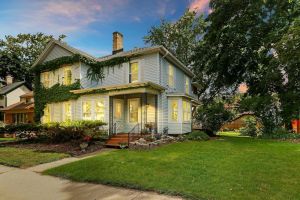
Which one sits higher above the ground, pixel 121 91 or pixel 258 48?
pixel 258 48

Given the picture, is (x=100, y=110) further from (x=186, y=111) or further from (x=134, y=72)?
(x=186, y=111)

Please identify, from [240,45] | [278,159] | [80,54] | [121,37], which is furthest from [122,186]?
[240,45]

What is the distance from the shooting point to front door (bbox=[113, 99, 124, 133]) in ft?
58.7

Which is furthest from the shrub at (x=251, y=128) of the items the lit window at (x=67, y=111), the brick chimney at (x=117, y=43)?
the lit window at (x=67, y=111)

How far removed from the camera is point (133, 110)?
59.7 feet

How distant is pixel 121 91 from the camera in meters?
16.5

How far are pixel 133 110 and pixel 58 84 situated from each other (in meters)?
7.45

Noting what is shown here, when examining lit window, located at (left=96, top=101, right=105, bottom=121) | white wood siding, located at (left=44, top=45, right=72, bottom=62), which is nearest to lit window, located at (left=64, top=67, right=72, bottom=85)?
white wood siding, located at (left=44, top=45, right=72, bottom=62)

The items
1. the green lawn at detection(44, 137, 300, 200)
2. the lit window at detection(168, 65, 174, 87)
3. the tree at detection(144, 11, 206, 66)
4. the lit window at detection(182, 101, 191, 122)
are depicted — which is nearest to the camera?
the green lawn at detection(44, 137, 300, 200)

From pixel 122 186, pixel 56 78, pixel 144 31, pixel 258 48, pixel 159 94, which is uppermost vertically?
pixel 144 31

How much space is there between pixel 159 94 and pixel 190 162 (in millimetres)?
8949

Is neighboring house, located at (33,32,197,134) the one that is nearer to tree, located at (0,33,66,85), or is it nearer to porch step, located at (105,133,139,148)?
porch step, located at (105,133,139,148)

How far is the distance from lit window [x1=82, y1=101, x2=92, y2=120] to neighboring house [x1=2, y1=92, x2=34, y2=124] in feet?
44.7

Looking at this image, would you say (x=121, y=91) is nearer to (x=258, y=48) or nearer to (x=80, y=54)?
(x=80, y=54)
